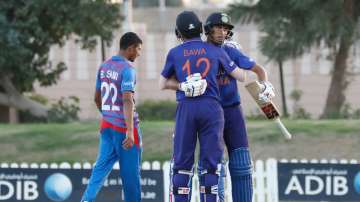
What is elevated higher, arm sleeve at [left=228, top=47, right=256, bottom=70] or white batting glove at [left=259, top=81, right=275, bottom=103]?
arm sleeve at [left=228, top=47, right=256, bottom=70]

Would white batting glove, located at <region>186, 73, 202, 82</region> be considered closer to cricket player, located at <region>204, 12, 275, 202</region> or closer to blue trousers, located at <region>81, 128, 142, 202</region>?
cricket player, located at <region>204, 12, 275, 202</region>

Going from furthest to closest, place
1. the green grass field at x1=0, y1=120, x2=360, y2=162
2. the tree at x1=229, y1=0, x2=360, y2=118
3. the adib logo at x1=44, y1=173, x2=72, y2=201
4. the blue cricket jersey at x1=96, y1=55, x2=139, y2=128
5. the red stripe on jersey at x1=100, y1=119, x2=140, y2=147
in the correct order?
the tree at x1=229, y1=0, x2=360, y2=118 < the green grass field at x1=0, y1=120, x2=360, y2=162 < the adib logo at x1=44, y1=173, x2=72, y2=201 < the red stripe on jersey at x1=100, y1=119, x2=140, y2=147 < the blue cricket jersey at x1=96, y1=55, x2=139, y2=128

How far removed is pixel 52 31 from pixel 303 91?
13.8 m

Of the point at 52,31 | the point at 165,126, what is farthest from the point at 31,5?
the point at 165,126

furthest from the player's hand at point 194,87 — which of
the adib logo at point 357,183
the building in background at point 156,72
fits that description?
the building in background at point 156,72

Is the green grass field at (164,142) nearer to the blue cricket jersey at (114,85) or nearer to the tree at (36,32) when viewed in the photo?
the blue cricket jersey at (114,85)

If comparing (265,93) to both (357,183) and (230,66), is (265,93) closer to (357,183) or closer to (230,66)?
(230,66)

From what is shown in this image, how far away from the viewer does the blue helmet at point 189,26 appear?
8.11 m

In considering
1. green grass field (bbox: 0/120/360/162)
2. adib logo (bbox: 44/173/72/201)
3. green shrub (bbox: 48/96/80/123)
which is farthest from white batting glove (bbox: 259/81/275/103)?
green shrub (bbox: 48/96/80/123)

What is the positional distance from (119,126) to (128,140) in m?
0.21

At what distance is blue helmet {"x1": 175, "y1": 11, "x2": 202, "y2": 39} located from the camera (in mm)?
8109

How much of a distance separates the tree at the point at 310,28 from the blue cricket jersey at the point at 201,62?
12.2 m

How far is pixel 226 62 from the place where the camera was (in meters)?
8.09

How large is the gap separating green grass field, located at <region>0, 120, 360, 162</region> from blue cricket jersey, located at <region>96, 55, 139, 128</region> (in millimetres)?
5278
